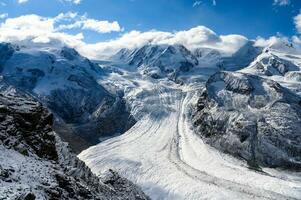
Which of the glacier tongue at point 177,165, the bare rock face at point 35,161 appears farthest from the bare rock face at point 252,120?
the bare rock face at point 35,161

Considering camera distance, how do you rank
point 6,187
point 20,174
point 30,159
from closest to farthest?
1. point 6,187
2. point 20,174
3. point 30,159

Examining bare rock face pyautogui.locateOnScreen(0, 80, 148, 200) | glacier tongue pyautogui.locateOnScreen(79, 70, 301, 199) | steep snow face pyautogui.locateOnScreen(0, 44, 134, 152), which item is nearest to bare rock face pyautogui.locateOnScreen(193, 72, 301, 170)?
glacier tongue pyautogui.locateOnScreen(79, 70, 301, 199)

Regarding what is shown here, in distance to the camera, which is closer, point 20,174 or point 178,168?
point 20,174

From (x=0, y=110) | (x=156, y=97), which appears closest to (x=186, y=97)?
(x=156, y=97)

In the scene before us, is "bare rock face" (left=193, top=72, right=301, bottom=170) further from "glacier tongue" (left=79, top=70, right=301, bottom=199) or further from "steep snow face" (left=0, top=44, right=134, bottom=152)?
"steep snow face" (left=0, top=44, right=134, bottom=152)

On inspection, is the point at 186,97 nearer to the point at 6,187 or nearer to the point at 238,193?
the point at 238,193

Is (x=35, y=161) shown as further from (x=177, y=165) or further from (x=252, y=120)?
(x=252, y=120)

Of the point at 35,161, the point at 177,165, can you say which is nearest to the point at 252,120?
the point at 177,165
